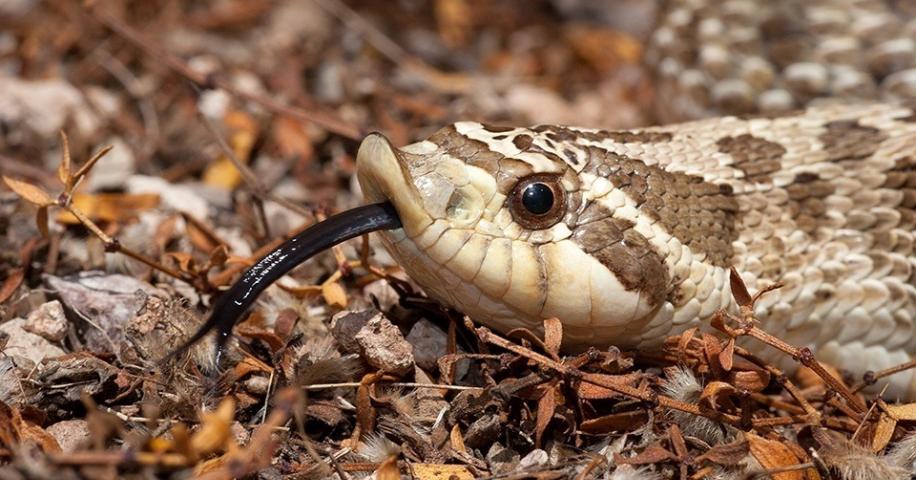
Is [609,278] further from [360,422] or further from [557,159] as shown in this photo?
[360,422]

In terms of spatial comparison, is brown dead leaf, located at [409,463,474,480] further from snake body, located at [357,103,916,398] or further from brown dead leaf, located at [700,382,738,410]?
brown dead leaf, located at [700,382,738,410]

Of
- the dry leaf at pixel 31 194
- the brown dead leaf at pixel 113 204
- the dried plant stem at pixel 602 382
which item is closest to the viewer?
the dried plant stem at pixel 602 382

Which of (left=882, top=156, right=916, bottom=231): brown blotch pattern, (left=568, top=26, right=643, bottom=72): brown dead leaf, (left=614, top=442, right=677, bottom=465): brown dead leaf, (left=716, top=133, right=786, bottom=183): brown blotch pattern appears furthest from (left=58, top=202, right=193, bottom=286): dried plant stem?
(left=568, top=26, right=643, bottom=72): brown dead leaf

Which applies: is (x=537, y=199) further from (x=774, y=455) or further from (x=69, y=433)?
(x=69, y=433)

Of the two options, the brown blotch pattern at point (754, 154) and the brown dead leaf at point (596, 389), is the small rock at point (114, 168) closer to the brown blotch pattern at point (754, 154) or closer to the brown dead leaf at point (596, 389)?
the brown dead leaf at point (596, 389)

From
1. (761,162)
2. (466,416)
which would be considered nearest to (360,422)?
(466,416)

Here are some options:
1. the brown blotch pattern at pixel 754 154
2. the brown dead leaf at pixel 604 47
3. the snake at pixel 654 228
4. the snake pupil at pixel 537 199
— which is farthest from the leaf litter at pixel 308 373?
the brown dead leaf at pixel 604 47
